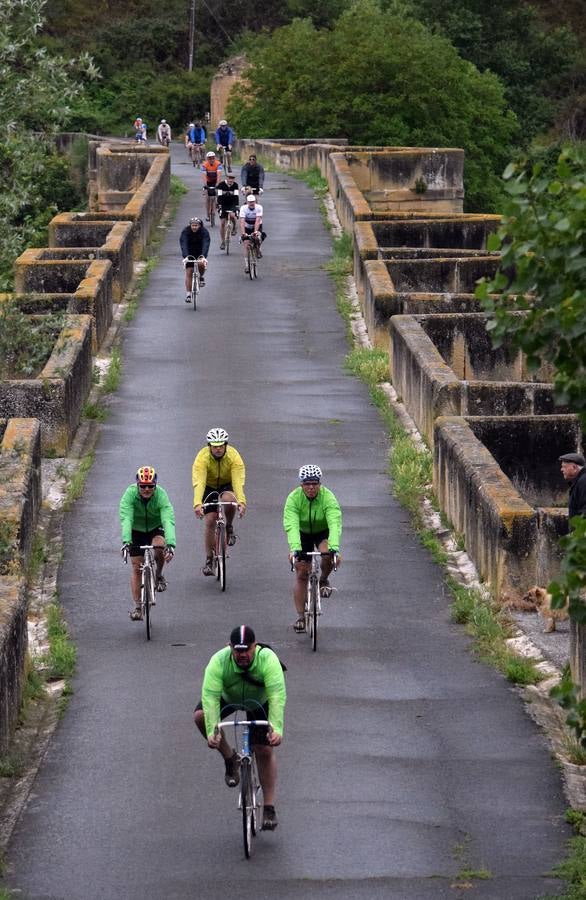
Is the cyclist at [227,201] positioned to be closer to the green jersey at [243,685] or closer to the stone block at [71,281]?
the stone block at [71,281]

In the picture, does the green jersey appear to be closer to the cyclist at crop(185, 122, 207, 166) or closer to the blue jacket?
the blue jacket

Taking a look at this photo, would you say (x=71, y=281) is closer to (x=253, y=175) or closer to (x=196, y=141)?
(x=253, y=175)

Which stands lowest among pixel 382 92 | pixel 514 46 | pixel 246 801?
pixel 246 801

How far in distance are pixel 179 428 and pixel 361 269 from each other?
9.28 m

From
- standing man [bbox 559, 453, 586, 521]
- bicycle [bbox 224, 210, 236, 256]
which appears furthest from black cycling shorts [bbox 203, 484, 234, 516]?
bicycle [bbox 224, 210, 236, 256]

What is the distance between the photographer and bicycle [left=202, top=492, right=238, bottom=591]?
16.7 m

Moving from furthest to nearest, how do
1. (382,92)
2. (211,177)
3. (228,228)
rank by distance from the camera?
1. (382,92)
2. (211,177)
3. (228,228)

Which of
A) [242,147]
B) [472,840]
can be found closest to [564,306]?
[472,840]

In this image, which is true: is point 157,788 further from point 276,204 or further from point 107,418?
point 276,204

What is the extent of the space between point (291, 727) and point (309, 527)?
262 cm

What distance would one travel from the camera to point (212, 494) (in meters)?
17.2

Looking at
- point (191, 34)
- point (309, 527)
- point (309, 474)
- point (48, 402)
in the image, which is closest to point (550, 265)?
point (309, 474)

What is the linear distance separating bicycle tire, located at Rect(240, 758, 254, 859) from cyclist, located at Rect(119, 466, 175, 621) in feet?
16.3

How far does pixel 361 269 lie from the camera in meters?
31.8
